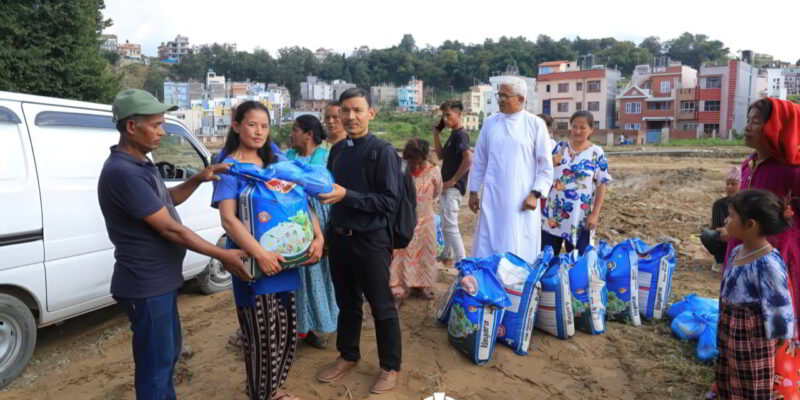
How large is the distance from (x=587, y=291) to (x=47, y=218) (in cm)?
377

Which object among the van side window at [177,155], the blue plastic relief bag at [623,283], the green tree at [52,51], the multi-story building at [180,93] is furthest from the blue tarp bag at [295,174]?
the multi-story building at [180,93]

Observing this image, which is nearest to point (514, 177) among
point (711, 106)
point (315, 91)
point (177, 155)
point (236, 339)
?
point (236, 339)

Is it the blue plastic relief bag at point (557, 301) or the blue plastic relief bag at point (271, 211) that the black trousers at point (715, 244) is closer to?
the blue plastic relief bag at point (557, 301)

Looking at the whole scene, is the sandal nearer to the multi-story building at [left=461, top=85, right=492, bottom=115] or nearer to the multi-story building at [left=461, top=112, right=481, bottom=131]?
the multi-story building at [left=461, top=112, right=481, bottom=131]

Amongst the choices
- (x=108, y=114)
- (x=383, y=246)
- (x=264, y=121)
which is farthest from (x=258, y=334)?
(x=108, y=114)

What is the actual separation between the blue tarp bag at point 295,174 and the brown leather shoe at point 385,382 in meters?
1.21

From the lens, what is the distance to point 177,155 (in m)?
5.09

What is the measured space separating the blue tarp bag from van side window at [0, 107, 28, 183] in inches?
78.2

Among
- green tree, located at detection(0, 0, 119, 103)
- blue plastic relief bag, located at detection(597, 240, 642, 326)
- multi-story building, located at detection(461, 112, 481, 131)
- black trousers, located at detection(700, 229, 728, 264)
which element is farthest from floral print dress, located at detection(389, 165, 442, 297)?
multi-story building, located at detection(461, 112, 481, 131)

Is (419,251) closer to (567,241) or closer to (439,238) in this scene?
(439,238)

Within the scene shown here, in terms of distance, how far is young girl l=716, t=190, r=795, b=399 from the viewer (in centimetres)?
260

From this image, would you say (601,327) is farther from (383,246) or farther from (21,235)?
(21,235)

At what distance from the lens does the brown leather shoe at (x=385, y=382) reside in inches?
118

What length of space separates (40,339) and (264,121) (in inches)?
134
